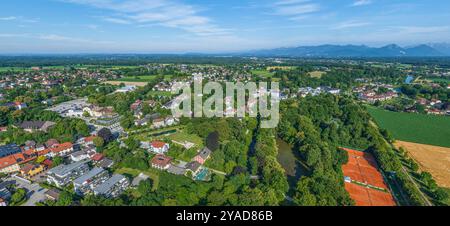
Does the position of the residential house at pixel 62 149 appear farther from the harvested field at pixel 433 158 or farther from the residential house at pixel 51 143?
the harvested field at pixel 433 158

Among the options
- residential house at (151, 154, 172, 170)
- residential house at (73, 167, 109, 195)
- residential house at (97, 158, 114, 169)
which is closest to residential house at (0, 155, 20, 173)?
residential house at (97, 158, 114, 169)

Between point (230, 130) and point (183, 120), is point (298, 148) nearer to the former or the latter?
point (230, 130)

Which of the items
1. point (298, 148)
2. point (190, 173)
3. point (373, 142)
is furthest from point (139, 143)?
point (373, 142)

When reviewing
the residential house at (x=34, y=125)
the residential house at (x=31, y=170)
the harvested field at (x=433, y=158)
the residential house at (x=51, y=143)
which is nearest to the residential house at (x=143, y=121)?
the residential house at (x=51, y=143)

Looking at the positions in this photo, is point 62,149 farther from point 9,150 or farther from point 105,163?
point 105,163

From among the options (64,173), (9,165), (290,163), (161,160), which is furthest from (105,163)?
(290,163)

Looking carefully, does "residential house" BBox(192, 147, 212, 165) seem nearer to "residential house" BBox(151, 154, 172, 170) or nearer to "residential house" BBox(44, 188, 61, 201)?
"residential house" BBox(151, 154, 172, 170)
